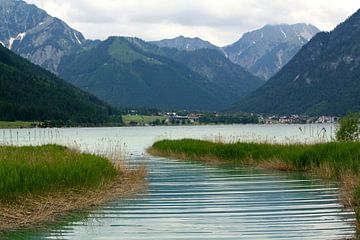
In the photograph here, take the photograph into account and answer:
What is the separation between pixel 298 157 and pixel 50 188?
16.8 metres

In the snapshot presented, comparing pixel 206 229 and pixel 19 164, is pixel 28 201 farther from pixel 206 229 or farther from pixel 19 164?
pixel 206 229

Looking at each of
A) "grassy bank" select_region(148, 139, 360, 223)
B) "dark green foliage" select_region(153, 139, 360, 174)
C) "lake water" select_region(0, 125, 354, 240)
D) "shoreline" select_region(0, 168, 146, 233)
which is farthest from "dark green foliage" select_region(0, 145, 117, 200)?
"dark green foliage" select_region(153, 139, 360, 174)

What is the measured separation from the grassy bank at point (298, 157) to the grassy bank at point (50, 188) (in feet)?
28.0

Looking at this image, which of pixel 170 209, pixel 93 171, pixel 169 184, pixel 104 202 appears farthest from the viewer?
pixel 169 184

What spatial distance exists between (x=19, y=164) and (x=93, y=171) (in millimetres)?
3834

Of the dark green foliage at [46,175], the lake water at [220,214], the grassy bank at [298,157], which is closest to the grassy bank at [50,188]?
the dark green foliage at [46,175]

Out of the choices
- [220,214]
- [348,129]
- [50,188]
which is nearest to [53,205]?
[50,188]

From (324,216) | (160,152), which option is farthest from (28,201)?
(160,152)

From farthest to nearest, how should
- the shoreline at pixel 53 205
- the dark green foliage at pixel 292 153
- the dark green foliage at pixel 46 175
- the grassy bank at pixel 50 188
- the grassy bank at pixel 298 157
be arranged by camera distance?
1. the dark green foliage at pixel 292 153
2. the grassy bank at pixel 298 157
3. the dark green foliage at pixel 46 175
4. the grassy bank at pixel 50 188
5. the shoreline at pixel 53 205

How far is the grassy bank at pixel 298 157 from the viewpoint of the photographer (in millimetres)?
24506

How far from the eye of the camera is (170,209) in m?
19.8

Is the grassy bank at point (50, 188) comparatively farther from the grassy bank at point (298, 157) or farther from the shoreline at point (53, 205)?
the grassy bank at point (298, 157)

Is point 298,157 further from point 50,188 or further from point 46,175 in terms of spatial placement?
point 50,188

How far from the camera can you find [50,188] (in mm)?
20047
